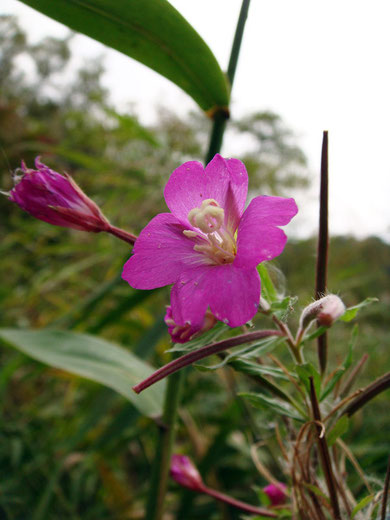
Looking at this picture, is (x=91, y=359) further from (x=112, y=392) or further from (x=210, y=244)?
(x=210, y=244)

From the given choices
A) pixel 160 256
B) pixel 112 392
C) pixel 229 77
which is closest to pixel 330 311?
pixel 160 256

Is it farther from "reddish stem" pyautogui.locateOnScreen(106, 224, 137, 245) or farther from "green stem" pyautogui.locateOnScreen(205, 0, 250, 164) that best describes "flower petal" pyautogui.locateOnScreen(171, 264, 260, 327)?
"green stem" pyautogui.locateOnScreen(205, 0, 250, 164)

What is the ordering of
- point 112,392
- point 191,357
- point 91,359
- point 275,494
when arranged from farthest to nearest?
point 112,392
point 91,359
point 275,494
point 191,357

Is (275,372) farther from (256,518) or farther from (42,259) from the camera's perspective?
(42,259)

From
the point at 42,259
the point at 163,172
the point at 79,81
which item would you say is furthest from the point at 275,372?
the point at 79,81

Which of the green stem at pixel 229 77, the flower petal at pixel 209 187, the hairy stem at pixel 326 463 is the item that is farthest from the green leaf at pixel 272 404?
the green stem at pixel 229 77

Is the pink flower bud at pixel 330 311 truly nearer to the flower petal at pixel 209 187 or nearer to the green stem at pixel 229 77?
the flower petal at pixel 209 187
